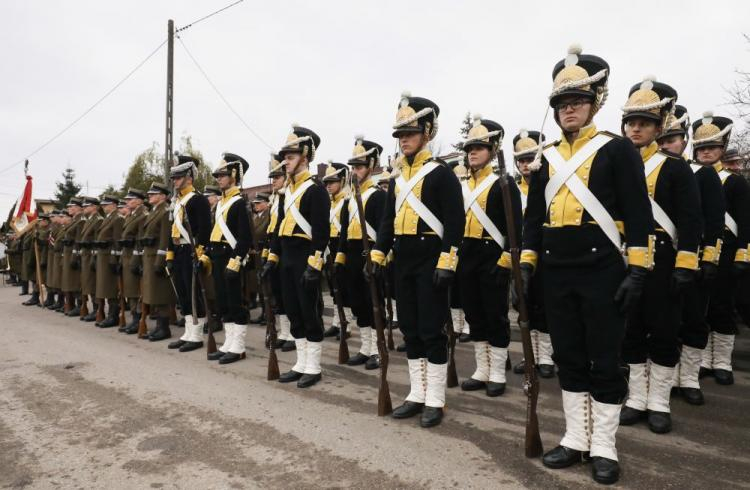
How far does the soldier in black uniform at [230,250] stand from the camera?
6.54 m

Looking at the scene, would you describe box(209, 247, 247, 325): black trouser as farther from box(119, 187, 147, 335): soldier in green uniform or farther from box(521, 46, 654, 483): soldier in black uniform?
box(521, 46, 654, 483): soldier in black uniform

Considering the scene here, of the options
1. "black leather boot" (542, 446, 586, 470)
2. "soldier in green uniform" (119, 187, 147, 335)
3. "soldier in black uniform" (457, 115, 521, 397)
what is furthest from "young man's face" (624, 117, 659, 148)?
"soldier in green uniform" (119, 187, 147, 335)

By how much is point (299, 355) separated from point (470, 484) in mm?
2918

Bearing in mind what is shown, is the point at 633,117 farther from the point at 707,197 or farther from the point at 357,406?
the point at 357,406

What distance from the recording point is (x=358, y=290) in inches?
259

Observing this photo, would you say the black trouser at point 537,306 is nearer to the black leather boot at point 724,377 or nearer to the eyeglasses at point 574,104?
the black leather boot at point 724,377

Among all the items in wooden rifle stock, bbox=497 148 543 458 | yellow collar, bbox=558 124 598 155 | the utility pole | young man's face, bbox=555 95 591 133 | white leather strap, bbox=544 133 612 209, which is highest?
the utility pole

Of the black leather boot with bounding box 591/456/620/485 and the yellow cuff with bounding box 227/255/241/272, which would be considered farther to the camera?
the yellow cuff with bounding box 227/255/241/272

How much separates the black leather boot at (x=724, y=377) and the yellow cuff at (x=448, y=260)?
324 centimetres

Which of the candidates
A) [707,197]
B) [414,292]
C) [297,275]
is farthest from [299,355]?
[707,197]

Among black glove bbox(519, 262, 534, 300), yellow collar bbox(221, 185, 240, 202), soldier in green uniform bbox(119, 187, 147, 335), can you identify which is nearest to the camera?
black glove bbox(519, 262, 534, 300)

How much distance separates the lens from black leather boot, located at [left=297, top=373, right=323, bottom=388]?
5.35 meters

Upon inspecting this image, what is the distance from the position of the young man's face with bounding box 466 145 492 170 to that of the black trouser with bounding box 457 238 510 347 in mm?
773

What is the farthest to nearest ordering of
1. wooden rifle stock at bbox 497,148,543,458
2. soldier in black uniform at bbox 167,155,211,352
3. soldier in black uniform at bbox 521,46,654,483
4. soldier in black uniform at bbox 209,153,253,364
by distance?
soldier in black uniform at bbox 167,155,211,352 < soldier in black uniform at bbox 209,153,253,364 < wooden rifle stock at bbox 497,148,543,458 < soldier in black uniform at bbox 521,46,654,483
